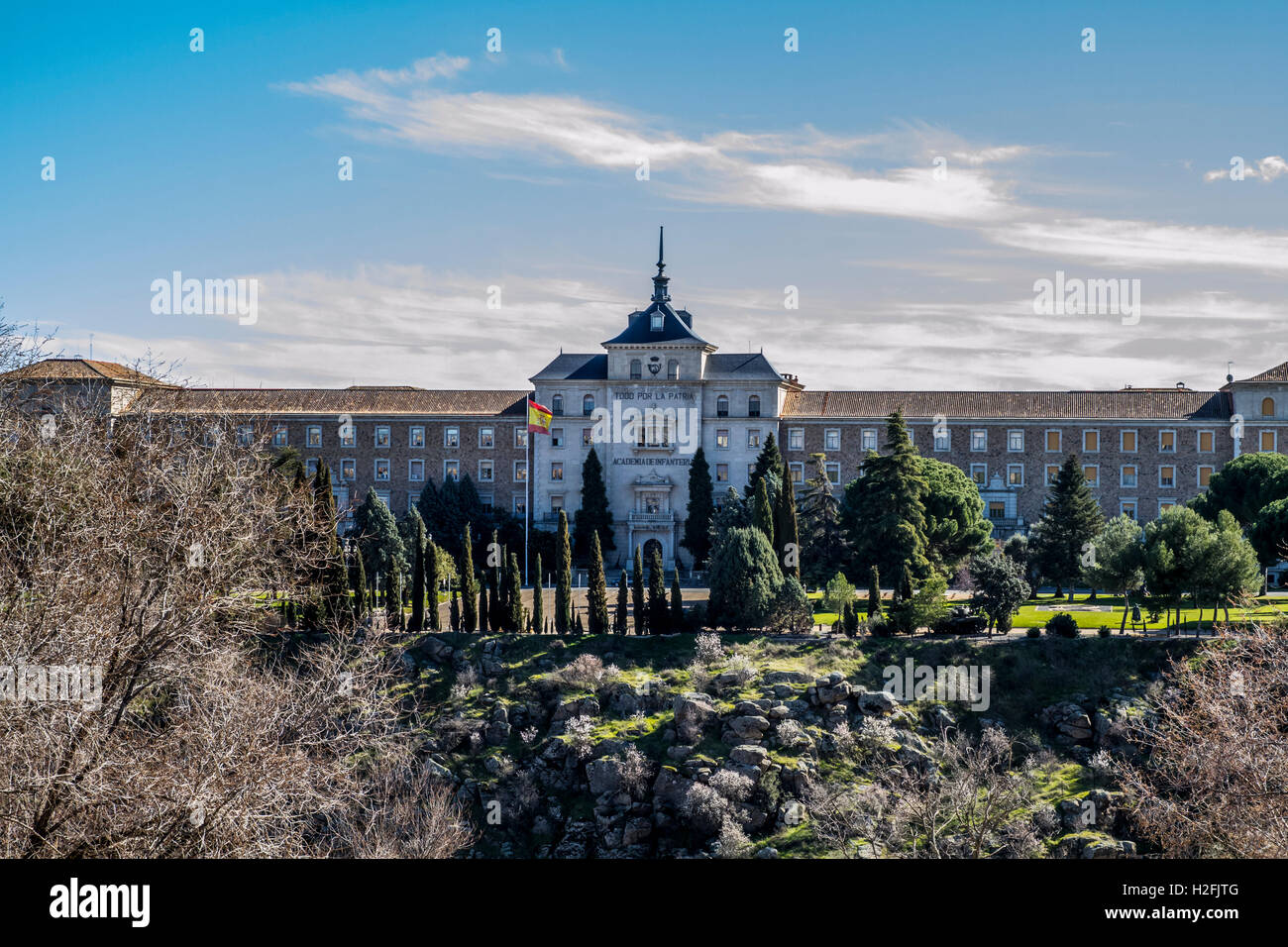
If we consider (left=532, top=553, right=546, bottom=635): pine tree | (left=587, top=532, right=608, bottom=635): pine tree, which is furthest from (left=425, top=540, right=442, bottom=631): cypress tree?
(left=587, top=532, right=608, bottom=635): pine tree

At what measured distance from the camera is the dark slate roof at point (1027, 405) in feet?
200

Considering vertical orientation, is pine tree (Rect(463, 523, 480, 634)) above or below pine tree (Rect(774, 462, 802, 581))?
below

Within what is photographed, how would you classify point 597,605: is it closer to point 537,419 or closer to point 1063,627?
point 1063,627

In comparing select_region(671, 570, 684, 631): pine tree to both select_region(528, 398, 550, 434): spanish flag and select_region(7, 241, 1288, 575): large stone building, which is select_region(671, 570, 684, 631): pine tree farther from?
select_region(7, 241, 1288, 575): large stone building

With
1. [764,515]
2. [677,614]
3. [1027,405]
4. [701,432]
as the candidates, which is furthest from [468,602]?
[1027,405]

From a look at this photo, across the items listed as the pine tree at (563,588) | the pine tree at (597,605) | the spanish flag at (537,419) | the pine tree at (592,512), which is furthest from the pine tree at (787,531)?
the pine tree at (592,512)

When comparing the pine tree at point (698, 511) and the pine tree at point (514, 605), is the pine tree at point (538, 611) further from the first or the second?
the pine tree at point (698, 511)

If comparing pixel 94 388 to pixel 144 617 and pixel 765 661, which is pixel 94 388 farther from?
pixel 144 617

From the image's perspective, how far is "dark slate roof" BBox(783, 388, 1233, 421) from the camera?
61.1 meters

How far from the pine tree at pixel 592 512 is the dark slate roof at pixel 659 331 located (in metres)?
6.07

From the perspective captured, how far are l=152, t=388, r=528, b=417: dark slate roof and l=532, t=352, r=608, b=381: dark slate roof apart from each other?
2350mm

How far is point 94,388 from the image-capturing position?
55781 millimetres
